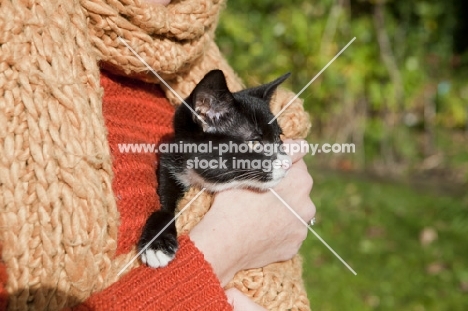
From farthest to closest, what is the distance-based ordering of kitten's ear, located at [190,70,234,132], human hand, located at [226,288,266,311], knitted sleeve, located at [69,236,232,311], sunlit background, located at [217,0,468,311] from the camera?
sunlit background, located at [217,0,468,311]
kitten's ear, located at [190,70,234,132]
human hand, located at [226,288,266,311]
knitted sleeve, located at [69,236,232,311]

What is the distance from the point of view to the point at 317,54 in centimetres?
585

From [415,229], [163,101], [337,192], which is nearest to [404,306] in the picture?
[415,229]

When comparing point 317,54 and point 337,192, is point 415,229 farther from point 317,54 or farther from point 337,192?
point 317,54

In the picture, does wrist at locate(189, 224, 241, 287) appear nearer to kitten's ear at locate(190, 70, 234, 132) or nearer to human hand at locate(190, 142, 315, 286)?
human hand at locate(190, 142, 315, 286)

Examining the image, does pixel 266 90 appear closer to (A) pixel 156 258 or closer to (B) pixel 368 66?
(A) pixel 156 258

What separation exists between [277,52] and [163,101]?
423 cm

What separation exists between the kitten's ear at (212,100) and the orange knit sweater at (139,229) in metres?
0.15

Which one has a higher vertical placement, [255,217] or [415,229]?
[255,217]

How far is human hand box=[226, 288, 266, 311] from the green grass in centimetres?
219

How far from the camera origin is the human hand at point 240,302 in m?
1.56

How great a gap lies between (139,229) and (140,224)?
0.05ft

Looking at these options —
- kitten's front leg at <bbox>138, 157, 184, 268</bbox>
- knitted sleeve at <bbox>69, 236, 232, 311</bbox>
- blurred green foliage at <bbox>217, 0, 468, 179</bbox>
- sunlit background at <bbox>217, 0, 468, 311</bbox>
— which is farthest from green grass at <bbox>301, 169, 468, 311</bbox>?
knitted sleeve at <bbox>69, 236, 232, 311</bbox>

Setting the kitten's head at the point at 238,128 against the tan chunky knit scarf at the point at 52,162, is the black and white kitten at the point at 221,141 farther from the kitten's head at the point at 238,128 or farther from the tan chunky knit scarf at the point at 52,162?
the tan chunky knit scarf at the point at 52,162

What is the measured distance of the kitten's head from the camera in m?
1.83
